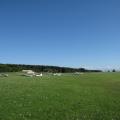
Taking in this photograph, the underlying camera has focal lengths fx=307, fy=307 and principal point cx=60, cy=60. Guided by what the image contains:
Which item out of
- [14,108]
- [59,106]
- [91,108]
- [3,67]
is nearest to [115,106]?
[91,108]

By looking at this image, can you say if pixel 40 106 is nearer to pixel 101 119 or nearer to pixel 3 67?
pixel 101 119

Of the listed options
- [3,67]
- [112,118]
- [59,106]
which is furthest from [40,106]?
[3,67]

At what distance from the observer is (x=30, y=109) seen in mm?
25750

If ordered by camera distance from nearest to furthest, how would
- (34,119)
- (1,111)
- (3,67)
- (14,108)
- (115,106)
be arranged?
1. (34,119)
2. (1,111)
3. (14,108)
4. (115,106)
5. (3,67)

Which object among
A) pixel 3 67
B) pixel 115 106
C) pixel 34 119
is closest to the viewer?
pixel 34 119

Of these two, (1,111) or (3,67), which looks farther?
(3,67)

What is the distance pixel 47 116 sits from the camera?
22.7 m

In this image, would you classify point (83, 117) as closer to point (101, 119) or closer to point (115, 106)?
point (101, 119)

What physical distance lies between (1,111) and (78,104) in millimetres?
8240

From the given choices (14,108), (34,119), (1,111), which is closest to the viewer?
(34,119)

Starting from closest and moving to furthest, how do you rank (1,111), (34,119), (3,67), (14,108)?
1. (34,119)
2. (1,111)
3. (14,108)
4. (3,67)

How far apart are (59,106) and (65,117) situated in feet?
17.1

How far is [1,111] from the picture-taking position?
24.5 meters

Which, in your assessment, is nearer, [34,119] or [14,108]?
[34,119]
